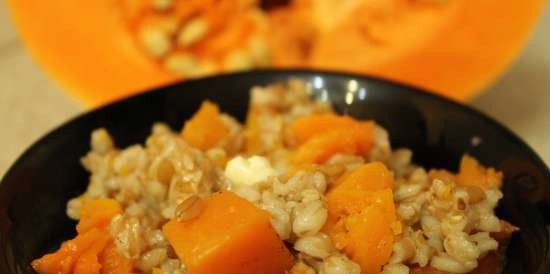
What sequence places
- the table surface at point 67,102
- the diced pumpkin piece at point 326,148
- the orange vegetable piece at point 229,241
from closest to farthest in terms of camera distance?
the orange vegetable piece at point 229,241 → the diced pumpkin piece at point 326,148 → the table surface at point 67,102

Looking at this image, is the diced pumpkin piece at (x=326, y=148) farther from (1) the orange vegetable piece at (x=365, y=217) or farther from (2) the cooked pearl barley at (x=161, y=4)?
(2) the cooked pearl barley at (x=161, y=4)

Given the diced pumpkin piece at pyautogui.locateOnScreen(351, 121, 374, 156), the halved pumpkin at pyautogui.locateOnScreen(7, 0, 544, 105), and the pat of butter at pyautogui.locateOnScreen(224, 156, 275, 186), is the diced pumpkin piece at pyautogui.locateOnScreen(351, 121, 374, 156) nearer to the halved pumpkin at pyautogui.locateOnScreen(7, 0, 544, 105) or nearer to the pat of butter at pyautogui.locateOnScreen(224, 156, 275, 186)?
the pat of butter at pyautogui.locateOnScreen(224, 156, 275, 186)

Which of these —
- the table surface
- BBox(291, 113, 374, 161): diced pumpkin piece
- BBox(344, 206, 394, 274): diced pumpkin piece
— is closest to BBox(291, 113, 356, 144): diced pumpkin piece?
BBox(291, 113, 374, 161): diced pumpkin piece

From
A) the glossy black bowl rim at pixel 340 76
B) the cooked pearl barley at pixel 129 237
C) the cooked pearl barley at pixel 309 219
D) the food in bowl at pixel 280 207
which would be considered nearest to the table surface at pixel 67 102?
the glossy black bowl rim at pixel 340 76

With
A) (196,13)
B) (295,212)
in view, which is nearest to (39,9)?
(196,13)

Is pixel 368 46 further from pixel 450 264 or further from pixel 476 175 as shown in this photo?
pixel 450 264

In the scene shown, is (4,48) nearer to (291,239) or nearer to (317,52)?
(317,52)
